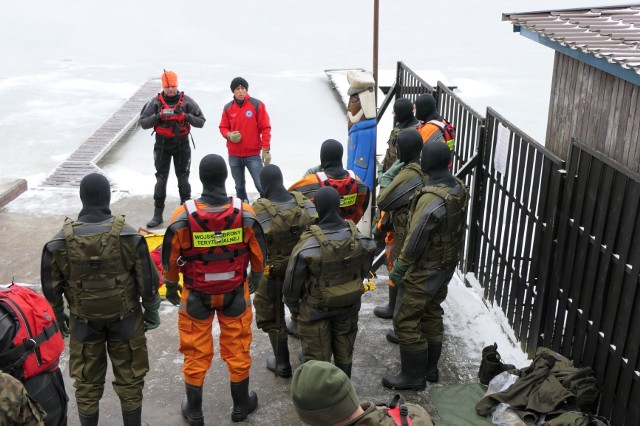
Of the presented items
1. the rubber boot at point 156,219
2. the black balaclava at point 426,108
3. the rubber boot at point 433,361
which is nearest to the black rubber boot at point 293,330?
the rubber boot at point 433,361

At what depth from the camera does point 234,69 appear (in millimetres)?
16609

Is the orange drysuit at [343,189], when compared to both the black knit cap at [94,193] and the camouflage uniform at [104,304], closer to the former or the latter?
the camouflage uniform at [104,304]

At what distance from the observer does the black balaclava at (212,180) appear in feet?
15.1

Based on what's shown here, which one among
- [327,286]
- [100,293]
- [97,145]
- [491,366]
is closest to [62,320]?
[100,293]

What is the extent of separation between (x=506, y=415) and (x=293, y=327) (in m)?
2.11

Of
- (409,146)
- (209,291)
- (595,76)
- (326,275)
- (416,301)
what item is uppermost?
(595,76)

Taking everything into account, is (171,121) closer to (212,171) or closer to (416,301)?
(212,171)

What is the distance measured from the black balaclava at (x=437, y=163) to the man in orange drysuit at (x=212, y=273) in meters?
1.35

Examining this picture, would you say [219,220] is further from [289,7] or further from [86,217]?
[289,7]

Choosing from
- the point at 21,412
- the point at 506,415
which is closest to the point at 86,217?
the point at 21,412

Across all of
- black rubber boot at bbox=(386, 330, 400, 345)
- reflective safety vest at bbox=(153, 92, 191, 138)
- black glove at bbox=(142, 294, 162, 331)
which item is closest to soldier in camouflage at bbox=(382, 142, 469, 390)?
black rubber boot at bbox=(386, 330, 400, 345)

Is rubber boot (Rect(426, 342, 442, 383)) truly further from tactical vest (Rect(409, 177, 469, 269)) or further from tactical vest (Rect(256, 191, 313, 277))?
tactical vest (Rect(256, 191, 313, 277))

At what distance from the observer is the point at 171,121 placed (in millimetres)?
7945

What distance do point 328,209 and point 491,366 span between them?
1.77 meters
